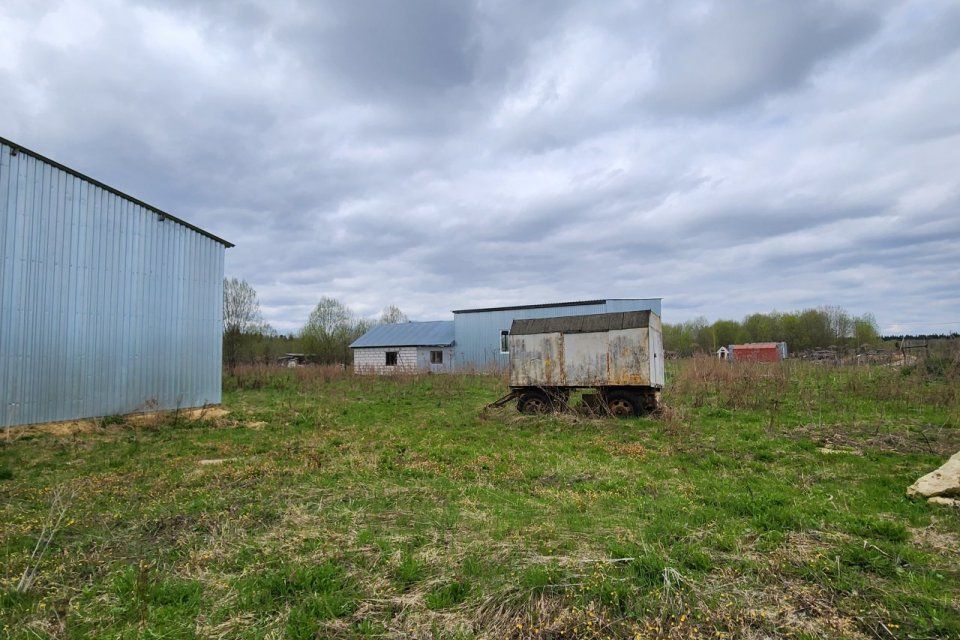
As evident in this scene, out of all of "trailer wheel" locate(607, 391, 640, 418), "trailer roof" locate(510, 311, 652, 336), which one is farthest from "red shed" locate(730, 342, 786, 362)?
"trailer wheel" locate(607, 391, 640, 418)

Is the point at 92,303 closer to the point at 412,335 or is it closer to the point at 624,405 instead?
the point at 624,405

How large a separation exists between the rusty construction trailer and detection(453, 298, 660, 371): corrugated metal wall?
1379 cm

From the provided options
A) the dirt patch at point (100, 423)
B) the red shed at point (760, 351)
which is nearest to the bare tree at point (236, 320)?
the dirt patch at point (100, 423)

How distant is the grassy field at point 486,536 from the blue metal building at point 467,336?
19.4 meters

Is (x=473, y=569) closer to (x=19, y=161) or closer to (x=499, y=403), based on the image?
(x=499, y=403)

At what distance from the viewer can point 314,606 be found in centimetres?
348

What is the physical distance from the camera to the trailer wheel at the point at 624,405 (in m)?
12.8

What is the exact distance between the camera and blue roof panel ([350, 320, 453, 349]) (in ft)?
110

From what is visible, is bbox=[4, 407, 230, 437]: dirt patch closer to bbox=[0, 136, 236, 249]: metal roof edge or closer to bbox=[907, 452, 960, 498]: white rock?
bbox=[0, 136, 236, 249]: metal roof edge

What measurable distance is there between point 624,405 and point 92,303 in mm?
13425

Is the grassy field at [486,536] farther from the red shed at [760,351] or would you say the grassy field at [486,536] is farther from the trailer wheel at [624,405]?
the red shed at [760,351]

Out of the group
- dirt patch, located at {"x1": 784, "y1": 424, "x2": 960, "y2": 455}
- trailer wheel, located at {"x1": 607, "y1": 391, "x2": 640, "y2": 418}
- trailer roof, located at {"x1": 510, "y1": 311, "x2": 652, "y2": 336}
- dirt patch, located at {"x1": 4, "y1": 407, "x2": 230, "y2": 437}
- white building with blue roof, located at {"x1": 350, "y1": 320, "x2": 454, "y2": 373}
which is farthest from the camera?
white building with blue roof, located at {"x1": 350, "y1": 320, "x2": 454, "y2": 373}

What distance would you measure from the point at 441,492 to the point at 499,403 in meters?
7.60

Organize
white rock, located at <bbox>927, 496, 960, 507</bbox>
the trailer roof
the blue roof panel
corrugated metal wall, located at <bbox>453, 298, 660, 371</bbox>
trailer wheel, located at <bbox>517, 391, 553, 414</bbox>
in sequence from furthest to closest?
the blue roof panel → corrugated metal wall, located at <bbox>453, 298, 660, 371</bbox> → trailer wheel, located at <bbox>517, 391, 553, 414</bbox> → the trailer roof → white rock, located at <bbox>927, 496, 960, 507</bbox>
